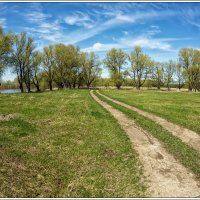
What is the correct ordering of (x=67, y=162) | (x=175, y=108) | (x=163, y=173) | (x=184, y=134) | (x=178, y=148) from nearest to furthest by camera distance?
(x=163, y=173), (x=67, y=162), (x=178, y=148), (x=184, y=134), (x=175, y=108)

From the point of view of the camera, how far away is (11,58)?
2490 inches

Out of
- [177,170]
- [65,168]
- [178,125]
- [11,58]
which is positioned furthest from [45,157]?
[11,58]

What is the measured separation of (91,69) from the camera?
322 feet

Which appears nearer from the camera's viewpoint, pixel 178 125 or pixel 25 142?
pixel 25 142

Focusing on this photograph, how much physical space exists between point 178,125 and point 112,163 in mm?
9967

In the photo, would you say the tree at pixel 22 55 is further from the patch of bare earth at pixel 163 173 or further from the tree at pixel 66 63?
the patch of bare earth at pixel 163 173

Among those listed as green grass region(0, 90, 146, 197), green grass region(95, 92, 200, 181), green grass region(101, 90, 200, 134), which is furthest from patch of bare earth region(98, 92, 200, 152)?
green grass region(0, 90, 146, 197)

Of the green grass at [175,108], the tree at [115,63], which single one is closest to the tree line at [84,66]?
the tree at [115,63]

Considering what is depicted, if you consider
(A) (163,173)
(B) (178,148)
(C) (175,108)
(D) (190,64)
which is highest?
(D) (190,64)

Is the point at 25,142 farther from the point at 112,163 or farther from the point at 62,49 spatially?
the point at 62,49

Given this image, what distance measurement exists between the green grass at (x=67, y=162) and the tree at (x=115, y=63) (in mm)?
79170

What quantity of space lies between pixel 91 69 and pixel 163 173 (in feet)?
299

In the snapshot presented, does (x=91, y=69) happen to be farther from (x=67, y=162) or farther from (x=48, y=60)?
(x=67, y=162)

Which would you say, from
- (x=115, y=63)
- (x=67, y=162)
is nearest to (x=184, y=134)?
(x=67, y=162)
